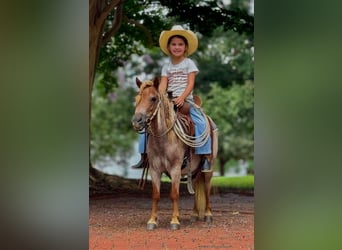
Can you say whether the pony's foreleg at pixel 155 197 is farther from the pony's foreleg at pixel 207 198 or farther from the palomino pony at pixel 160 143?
the pony's foreleg at pixel 207 198

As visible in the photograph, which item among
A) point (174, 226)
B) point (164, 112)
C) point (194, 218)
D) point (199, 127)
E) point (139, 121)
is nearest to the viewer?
point (139, 121)

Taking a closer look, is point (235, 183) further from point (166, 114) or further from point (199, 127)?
point (166, 114)

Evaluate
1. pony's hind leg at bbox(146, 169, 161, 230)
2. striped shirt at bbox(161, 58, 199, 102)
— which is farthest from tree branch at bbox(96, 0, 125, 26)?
pony's hind leg at bbox(146, 169, 161, 230)

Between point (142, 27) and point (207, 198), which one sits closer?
point (207, 198)

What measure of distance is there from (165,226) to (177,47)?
127cm

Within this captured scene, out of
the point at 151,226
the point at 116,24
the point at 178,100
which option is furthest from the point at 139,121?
the point at 116,24

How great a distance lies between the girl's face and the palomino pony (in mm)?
326

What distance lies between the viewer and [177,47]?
13.3 feet

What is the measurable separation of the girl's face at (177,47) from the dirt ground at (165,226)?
1205mm

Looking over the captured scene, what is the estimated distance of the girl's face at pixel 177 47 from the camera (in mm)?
4062

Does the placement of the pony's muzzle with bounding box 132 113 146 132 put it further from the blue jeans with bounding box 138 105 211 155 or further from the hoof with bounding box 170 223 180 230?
the hoof with bounding box 170 223 180 230
